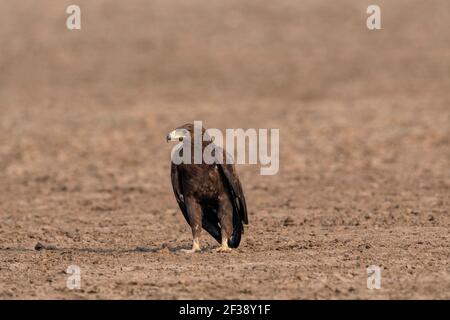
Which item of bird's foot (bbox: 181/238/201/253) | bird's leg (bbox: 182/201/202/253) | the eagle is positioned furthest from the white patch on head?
bird's foot (bbox: 181/238/201/253)

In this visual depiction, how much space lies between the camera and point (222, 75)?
30672mm

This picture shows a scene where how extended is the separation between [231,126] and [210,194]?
13.7m

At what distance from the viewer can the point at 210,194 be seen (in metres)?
9.53

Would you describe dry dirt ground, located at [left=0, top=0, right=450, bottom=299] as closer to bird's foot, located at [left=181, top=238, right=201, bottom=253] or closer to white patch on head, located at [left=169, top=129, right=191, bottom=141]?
bird's foot, located at [left=181, top=238, right=201, bottom=253]

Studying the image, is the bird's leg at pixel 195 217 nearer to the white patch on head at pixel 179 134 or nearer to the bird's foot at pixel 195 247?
the bird's foot at pixel 195 247

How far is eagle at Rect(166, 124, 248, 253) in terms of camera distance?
9406 mm

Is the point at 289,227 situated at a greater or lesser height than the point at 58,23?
lesser

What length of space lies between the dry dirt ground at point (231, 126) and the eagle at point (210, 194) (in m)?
0.29

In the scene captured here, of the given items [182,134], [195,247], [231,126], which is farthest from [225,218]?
[231,126]

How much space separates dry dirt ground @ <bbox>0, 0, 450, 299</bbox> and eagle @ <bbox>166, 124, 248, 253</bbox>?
0.29m

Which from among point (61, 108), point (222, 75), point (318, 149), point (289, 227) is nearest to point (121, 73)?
point (222, 75)

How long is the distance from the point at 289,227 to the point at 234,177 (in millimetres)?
2414

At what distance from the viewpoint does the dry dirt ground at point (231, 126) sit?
900 cm
